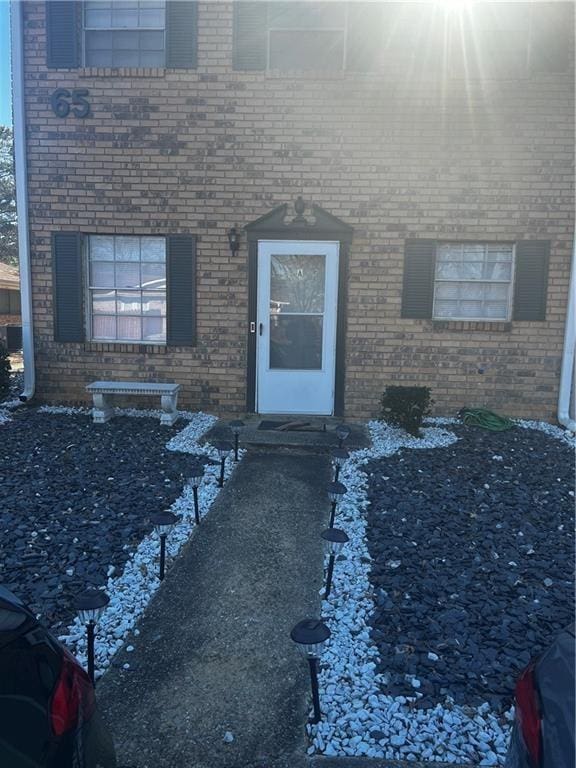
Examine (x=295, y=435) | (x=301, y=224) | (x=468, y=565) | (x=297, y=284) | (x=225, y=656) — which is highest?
(x=301, y=224)

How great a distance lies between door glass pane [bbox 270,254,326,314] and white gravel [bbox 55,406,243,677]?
276cm

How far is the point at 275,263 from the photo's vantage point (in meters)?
6.78

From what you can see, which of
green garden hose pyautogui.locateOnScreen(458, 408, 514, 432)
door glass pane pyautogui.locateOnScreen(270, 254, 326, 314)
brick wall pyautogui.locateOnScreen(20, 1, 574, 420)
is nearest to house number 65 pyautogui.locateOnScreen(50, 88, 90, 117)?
brick wall pyautogui.locateOnScreen(20, 1, 574, 420)

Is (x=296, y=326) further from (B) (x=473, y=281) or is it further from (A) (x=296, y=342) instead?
(B) (x=473, y=281)

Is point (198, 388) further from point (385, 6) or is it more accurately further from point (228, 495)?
point (385, 6)

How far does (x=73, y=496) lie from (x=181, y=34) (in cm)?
566

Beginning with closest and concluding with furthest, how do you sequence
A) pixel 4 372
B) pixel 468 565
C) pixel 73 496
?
pixel 468 565 < pixel 73 496 < pixel 4 372

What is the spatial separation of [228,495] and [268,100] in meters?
4.86

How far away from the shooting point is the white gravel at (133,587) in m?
2.58

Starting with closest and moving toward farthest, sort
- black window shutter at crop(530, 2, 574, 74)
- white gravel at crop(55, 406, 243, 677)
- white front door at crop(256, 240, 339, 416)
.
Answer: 1. white gravel at crop(55, 406, 243, 677)
2. black window shutter at crop(530, 2, 574, 74)
3. white front door at crop(256, 240, 339, 416)

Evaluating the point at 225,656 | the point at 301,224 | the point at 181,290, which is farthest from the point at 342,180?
the point at 225,656

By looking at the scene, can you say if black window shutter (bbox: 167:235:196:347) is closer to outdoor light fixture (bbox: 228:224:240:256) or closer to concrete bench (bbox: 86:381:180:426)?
outdoor light fixture (bbox: 228:224:240:256)

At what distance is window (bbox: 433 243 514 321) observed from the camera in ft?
22.5

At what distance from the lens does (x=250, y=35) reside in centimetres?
650
